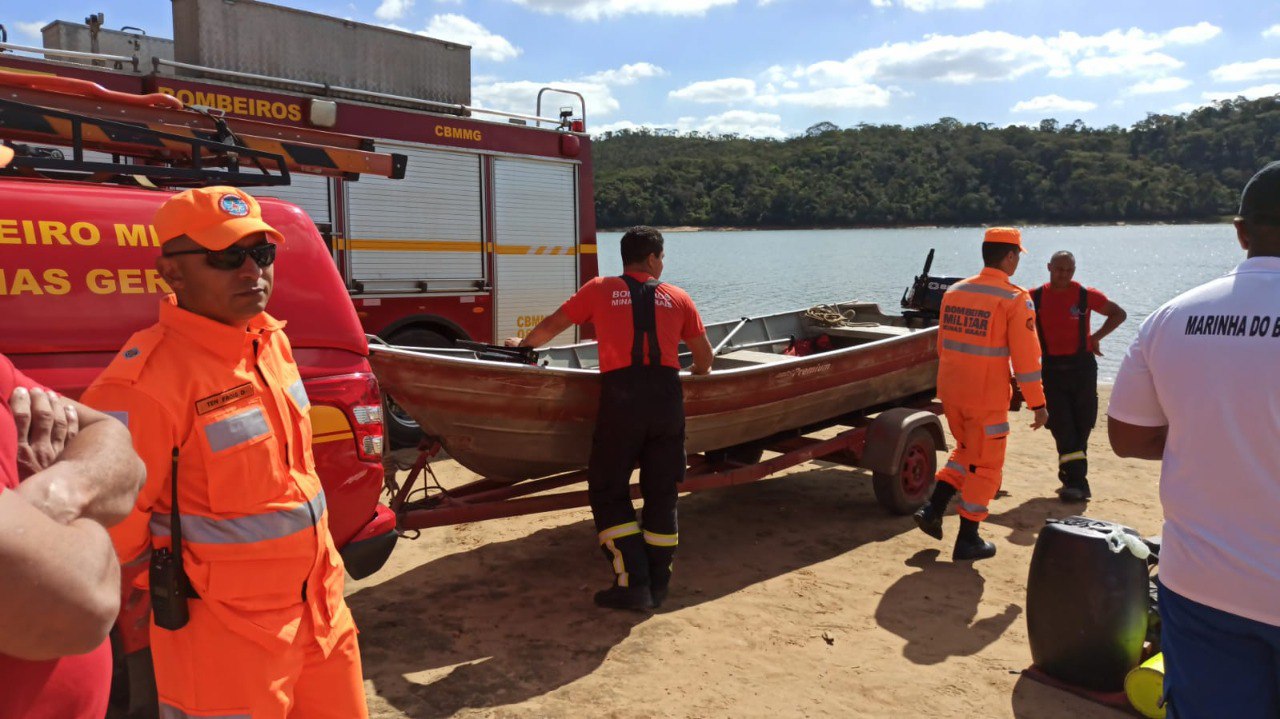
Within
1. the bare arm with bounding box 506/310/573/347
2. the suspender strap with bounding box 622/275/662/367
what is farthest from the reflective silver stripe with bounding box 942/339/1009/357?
the bare arm with bounding box 506/310/573/347

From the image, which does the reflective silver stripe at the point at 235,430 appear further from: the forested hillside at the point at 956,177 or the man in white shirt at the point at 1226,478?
the forested hillside at the point at 956,177

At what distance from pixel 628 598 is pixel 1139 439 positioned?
2.88m

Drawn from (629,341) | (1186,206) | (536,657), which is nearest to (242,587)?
(536,657)

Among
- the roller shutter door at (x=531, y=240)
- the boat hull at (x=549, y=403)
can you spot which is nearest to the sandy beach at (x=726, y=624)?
the boat hull at (x=549, y=403)

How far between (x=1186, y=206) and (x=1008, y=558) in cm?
8432

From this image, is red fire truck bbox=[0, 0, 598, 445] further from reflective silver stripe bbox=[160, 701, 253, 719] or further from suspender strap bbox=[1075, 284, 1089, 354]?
reflective silver stripe bbox=[160, 701, 253, 719]

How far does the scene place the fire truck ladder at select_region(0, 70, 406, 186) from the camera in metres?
3.36

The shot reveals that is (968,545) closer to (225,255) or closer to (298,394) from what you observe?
(298,394)

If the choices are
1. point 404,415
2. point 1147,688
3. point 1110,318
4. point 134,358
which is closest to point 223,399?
point 134,358

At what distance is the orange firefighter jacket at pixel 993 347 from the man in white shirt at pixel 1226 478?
309 centimetres

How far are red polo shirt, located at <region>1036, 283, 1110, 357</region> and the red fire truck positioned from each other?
4.53m

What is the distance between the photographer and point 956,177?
76.0 m

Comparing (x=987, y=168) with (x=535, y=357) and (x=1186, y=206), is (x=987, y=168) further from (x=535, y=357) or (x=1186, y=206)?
(x=535, y=357)

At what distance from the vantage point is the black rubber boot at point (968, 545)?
5438 mm
